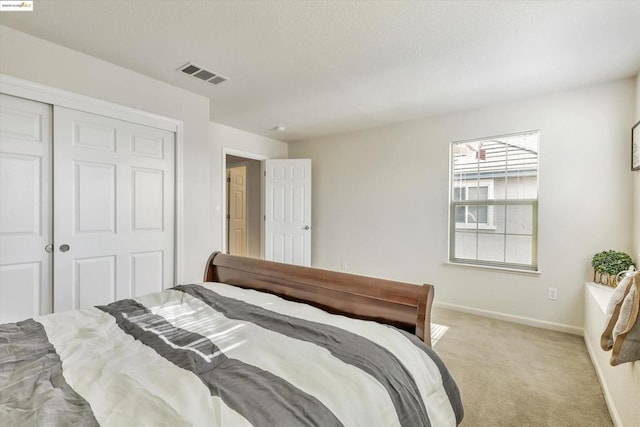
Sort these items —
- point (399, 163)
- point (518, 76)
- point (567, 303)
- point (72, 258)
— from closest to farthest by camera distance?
1. point (72, 258)
2. point (518, 76)
3. point (567, 303)
4. point (399, 163)

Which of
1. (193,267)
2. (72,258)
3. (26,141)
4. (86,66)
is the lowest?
(193,267)

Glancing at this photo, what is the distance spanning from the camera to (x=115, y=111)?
8.60 ft

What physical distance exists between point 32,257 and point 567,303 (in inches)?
186

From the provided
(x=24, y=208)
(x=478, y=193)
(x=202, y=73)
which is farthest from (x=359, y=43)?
(x=24, y=208)

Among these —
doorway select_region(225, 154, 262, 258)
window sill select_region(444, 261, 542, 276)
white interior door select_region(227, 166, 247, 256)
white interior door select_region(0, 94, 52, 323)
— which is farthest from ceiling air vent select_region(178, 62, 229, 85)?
window sill select_region(444, 261, 542, 276)

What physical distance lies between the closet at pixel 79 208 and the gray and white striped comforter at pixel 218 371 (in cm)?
112

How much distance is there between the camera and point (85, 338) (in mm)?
1230

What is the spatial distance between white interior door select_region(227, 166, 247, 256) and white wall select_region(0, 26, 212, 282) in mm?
2504

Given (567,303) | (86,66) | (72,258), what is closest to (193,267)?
(72,258)

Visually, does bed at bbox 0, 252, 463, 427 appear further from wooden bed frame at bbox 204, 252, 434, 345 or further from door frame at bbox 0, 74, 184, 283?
door frame at bbox 0, 74, 184, 283

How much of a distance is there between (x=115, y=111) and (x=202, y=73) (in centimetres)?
81

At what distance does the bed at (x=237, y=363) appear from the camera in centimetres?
79

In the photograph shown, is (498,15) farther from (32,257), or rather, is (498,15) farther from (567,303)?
(32,257)

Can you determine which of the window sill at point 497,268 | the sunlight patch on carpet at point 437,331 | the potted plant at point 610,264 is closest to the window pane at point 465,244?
the window sill at point 497,268
